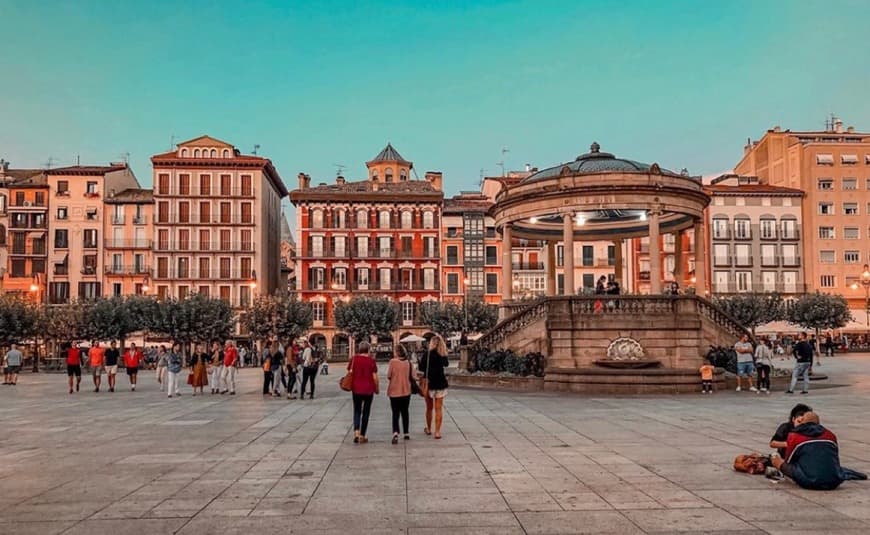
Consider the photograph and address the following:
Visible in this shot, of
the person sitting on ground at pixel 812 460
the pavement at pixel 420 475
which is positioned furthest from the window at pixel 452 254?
the person sitting on ground at pixel 812 460

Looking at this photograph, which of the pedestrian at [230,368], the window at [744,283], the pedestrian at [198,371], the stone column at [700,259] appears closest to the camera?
the pedestrian at [198,371]

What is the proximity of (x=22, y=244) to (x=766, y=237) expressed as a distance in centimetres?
7205

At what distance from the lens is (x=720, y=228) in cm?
8044

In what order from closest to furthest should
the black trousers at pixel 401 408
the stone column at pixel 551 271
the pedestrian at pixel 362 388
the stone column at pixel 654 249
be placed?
the pedestrian at pixel 362 388 → the black trousers at pixel 401 408 → the stone column at pixel 654 249 → the stone column at pixel 551 271

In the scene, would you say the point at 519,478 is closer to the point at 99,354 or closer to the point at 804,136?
the point at 99,354

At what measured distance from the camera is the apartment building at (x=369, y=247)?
8094 cm

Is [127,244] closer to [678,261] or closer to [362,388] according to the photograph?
[678,261]

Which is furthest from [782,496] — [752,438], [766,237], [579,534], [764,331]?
[766,237]

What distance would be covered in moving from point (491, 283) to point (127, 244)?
35698mm

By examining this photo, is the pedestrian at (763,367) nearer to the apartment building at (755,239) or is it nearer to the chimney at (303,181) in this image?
the apartment building at (755,239)

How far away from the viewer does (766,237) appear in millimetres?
80875

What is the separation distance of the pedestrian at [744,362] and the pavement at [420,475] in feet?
16.6

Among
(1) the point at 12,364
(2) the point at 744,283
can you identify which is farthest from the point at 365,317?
(1) the point at 12,364

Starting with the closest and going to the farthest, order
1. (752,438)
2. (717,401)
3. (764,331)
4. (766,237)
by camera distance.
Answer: (752,438)
(717,401)
(764,331)
(766,237)
